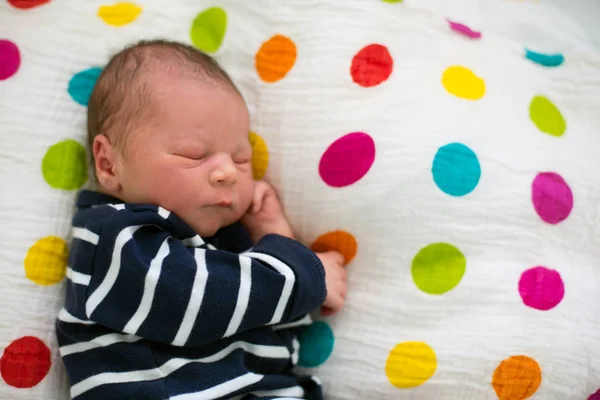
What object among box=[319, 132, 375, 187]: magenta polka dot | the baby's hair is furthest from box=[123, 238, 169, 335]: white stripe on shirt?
box=[319, 132, 375, 187]: magenta polka dot

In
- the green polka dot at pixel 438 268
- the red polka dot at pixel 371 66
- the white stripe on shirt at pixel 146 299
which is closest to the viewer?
the white stripe on shirt at pixel 146 299

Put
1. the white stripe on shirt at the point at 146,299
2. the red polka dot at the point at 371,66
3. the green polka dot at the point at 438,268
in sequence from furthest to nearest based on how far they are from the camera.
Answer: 1. the red polka dot at the point at 371,66
2. the green polka dot at the point at 438,268
3. the white stripe on shirt at the point at 146,299

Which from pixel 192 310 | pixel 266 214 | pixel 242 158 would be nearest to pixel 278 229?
pixel 266 214

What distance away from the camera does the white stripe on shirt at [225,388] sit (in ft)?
2.93

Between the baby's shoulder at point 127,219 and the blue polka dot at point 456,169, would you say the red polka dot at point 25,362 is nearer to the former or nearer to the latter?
the baby's shoulder at point 127,219

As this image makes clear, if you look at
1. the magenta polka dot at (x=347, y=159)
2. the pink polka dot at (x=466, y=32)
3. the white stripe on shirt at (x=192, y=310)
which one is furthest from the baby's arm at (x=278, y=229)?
the pink polka dot at (x=466, y=32)

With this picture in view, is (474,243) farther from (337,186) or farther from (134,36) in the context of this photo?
(134,36)

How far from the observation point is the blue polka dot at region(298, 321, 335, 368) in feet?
3.35

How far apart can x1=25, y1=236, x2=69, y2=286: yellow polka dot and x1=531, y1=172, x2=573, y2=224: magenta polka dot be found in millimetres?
755

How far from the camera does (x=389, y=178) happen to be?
1.01 meters

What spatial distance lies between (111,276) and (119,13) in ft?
1.74

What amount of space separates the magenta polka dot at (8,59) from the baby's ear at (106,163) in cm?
22

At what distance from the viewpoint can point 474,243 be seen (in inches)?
38.6

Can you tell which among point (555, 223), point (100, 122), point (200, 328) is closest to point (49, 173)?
point (100, 122)
